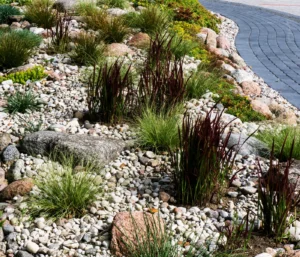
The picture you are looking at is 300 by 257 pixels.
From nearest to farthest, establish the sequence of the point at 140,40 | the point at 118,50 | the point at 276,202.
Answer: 1. the point at 276,202
2. the point at 118,50
3. the point at 140,40

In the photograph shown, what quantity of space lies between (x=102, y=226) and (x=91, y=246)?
10.1 inches

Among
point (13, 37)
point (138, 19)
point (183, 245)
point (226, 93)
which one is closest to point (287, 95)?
point (226, 93)

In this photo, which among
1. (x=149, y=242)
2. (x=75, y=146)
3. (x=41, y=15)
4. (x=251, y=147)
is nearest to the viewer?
(x=149, y=242)

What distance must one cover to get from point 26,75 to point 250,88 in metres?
3.13

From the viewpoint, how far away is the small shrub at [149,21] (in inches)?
351

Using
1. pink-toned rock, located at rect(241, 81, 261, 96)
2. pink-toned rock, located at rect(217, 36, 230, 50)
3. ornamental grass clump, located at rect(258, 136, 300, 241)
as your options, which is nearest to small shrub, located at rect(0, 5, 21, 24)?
pink-toned rock, located at rect(217, 36, 230, 50)

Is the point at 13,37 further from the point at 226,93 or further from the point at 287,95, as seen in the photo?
the point at 287,95

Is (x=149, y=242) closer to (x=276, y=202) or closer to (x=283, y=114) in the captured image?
(x=276, y=202)

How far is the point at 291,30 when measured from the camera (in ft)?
37.9

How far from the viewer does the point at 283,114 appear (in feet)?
22.7

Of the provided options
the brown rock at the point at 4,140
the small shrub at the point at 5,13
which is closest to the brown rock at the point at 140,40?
the small shrub at the point at 5,13

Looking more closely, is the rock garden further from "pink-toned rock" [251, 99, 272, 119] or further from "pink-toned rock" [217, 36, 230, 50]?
"pink-toned rock" [217, 36, 230, 50]

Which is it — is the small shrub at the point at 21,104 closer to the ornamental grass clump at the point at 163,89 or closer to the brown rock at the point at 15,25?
the ornamental grass clump at the point at 163,89

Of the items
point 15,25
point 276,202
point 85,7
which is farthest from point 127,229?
point 85,7
